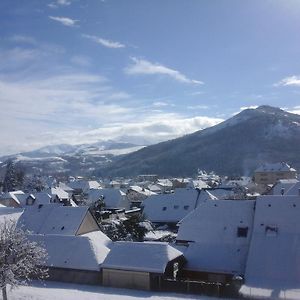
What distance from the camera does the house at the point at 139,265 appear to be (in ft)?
93.9

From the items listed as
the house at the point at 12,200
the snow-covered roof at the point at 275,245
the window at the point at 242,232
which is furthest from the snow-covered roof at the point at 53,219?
the house at the point at 12,200

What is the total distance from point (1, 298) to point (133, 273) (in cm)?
853

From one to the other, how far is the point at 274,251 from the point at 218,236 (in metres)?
5.27

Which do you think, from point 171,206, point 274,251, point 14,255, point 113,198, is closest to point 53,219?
point 14,255

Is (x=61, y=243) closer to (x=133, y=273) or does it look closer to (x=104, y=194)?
(x=133, y=273)

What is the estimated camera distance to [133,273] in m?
29.1

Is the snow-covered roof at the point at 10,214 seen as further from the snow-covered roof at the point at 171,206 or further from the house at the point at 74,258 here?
the snow-covered roof at the point at 171,206

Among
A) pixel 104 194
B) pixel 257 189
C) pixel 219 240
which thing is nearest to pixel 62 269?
pixel 219 240

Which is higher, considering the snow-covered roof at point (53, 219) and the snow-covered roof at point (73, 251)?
the snow-covered roof at point (53, 219)

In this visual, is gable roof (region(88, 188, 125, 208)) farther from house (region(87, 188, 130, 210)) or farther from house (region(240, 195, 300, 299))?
house (region(240, 195, 300, 299))

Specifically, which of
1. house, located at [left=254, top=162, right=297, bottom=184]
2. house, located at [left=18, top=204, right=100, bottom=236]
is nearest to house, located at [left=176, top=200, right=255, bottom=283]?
house, located at [left=18, top=204, right=100, bottom=236]

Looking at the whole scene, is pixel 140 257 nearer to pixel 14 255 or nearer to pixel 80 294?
pixel 80 294

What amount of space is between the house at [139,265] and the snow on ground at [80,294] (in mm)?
891

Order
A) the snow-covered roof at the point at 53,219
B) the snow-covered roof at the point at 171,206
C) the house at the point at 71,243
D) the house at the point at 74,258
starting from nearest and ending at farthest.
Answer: the house at the point at 74,258
the house at the point at 71,243
the snow-covered roof at the point at 53,219
the snow-covered roof at the point at 171,206
